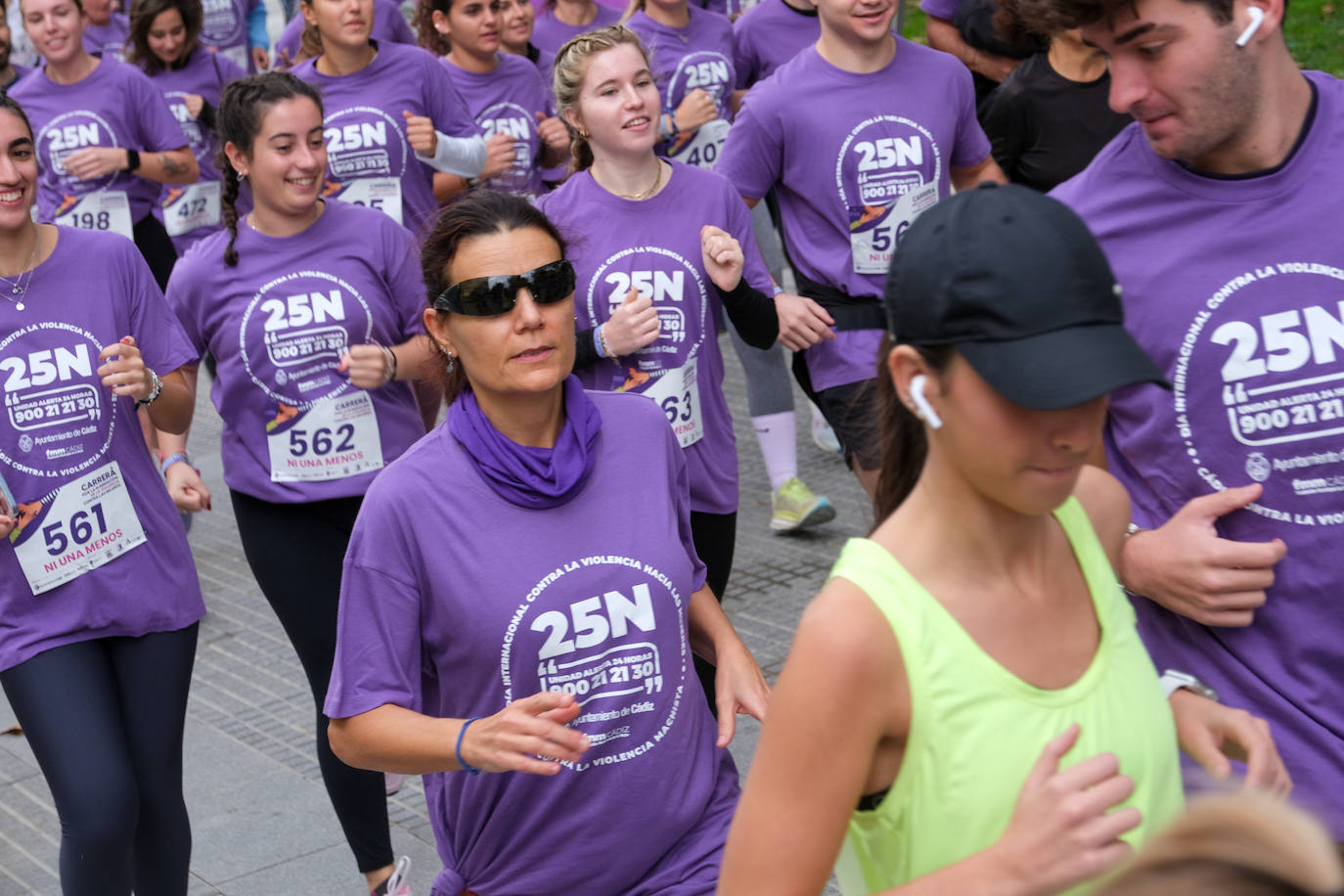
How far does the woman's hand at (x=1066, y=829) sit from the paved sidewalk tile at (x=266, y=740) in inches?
123

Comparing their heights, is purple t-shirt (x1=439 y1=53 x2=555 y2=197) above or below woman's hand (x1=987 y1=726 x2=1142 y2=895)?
below

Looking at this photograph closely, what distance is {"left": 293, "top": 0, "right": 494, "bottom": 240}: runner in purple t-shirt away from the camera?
21.3ft

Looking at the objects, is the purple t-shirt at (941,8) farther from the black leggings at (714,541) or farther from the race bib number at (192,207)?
the black leggings at (714,541)

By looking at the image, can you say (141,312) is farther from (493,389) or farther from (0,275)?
(493,389)

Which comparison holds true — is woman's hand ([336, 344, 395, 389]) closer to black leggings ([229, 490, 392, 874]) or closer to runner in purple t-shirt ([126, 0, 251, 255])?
black leggings ([229, 490, 392, 874])

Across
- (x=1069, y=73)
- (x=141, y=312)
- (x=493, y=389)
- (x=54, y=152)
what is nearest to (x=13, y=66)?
(x=54, y=152)

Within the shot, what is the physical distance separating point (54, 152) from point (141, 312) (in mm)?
3829

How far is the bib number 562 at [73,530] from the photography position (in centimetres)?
376

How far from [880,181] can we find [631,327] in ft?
4.06

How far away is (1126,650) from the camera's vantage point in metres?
1.92

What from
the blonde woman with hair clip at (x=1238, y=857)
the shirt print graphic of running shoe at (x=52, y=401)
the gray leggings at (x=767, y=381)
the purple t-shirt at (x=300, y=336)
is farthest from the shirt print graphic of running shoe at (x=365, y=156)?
the blonde woman with hair clip at (x=1238, y=857)

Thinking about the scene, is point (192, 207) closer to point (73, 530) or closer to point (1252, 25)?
point (73, 530)

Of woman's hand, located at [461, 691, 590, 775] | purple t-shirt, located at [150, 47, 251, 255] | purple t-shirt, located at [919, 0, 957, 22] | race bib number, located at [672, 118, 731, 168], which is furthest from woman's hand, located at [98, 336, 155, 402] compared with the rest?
purple t-shirt, located at [150, 47, 251, 255]

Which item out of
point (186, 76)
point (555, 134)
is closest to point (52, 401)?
point (555, 134)
